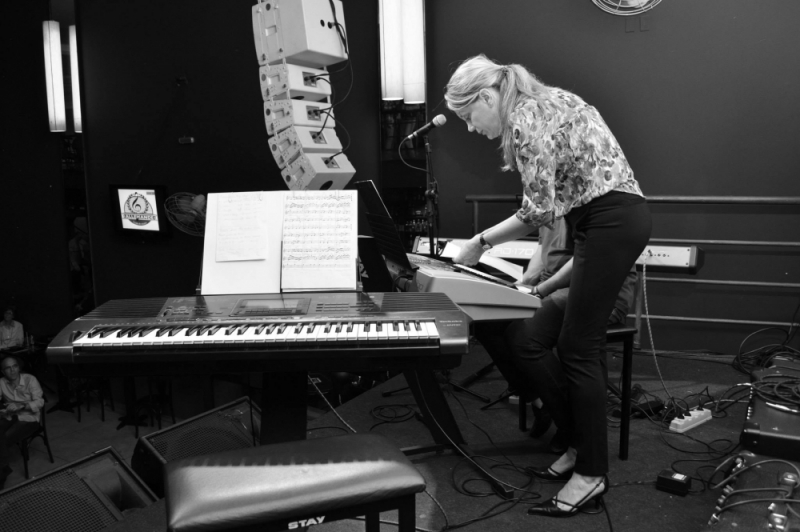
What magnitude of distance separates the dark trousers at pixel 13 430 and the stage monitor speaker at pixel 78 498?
8.05 ft

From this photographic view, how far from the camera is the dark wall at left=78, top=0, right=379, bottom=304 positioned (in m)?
4.99

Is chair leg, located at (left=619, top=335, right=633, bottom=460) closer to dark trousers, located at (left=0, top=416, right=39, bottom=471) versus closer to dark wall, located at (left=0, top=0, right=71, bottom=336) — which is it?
dark trousers, located at (left=0, top=416, right=39, bottom=471)

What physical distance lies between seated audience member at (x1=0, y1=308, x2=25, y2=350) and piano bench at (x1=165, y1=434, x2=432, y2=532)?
523cm

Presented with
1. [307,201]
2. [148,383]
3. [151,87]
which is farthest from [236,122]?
[307,201]

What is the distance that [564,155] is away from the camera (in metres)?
1.86

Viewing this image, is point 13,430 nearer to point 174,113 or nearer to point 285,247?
point 174,113

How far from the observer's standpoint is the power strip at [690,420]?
2.71 meters

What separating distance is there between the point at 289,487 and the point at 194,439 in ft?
3.60

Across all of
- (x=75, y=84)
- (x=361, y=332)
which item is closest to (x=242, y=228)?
(x=361, y=332)

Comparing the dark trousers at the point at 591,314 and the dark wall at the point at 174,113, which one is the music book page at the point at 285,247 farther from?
the dark wall at the point at 174,113

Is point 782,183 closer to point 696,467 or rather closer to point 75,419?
point 696,467

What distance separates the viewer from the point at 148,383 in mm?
5125

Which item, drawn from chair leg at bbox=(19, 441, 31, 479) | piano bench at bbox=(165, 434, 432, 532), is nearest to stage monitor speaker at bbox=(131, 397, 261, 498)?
piano bench at bbox=(165, 434, 432, 532)

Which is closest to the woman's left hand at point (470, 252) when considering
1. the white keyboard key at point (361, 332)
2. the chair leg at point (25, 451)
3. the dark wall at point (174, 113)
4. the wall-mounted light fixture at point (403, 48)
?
the white keyboard key at point (361, 332)
